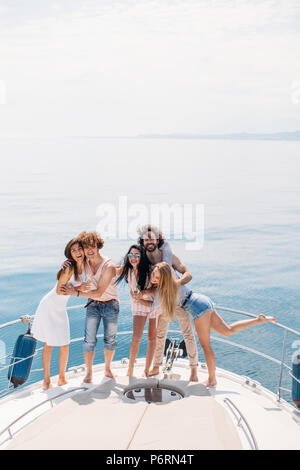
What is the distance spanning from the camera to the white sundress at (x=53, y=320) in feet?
13.4

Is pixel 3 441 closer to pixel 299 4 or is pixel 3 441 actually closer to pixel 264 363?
pixel 264 363

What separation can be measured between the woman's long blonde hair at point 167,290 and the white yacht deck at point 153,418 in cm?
62

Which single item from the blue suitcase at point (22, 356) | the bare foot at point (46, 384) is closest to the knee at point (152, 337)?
the bare foot at point (46, 384)

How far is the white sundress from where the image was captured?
4090mm

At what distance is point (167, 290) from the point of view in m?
3.90

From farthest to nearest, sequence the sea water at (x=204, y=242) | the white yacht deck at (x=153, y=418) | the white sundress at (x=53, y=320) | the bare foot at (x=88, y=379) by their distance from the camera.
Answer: the sea water at (x=204, y=242)
the bare foot at (x=88, y=379)
the white sundress at (x=53, y=320)
the white yacht deck at (x=153, y=418)

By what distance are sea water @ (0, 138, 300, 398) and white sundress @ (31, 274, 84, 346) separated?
764 mm

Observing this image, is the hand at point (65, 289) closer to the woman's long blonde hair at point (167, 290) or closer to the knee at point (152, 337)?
the woman's long blonde hair at point (167, 290)

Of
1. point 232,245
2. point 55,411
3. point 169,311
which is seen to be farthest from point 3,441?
point 232,245

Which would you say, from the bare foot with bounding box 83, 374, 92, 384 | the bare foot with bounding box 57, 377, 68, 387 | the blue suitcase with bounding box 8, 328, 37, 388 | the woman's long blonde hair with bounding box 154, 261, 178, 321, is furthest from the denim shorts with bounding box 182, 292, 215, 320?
the blue suitcase with bounding box 8, 328, 37, 388

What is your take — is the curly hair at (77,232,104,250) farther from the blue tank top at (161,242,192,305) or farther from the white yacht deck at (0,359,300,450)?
the white yacht deck at (0,359,300,450)

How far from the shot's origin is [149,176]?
43969mm

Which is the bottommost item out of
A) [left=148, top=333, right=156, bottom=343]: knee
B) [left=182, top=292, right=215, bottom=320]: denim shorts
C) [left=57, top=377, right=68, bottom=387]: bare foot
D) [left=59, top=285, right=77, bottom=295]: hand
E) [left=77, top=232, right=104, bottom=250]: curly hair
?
[left=57, top=377, right=68, bottom=387]: bare foot
